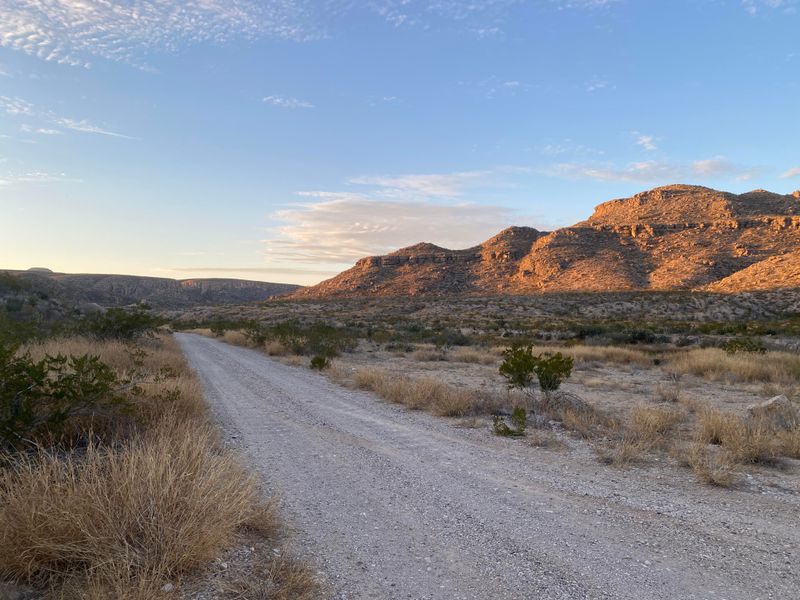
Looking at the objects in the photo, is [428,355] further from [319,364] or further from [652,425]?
[652,425]

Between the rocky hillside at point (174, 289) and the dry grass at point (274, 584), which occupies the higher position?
the rocky hillside at point (174, 289)

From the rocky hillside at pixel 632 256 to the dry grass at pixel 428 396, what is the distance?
193 ft

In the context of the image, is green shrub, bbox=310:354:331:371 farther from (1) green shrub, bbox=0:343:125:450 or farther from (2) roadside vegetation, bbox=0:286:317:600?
(2) roadside vegetation, bbox=0:286:317:600

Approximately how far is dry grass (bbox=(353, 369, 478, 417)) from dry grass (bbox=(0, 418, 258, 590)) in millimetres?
6476

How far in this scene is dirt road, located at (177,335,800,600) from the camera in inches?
147

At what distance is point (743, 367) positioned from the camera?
621 inches

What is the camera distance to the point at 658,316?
159ft

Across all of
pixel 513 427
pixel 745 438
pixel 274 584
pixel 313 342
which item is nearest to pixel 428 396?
pixel 513 427

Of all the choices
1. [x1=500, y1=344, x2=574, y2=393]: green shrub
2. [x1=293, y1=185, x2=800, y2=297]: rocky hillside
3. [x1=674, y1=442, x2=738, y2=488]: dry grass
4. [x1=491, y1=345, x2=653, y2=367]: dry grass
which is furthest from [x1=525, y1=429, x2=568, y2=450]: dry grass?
[x1=293, y1=185, x2=800, y2=297]: rocky hillside

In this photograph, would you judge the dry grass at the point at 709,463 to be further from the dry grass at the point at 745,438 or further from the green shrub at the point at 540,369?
the green shrub at the point at 540,369

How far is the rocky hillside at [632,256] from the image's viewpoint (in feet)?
245

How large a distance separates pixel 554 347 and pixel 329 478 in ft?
71.2

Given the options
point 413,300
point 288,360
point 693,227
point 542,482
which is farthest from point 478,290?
point 542,482

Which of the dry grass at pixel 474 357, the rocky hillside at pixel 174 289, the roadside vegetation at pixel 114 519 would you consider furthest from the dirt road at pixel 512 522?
the rocky hillside at pixel 174 289
